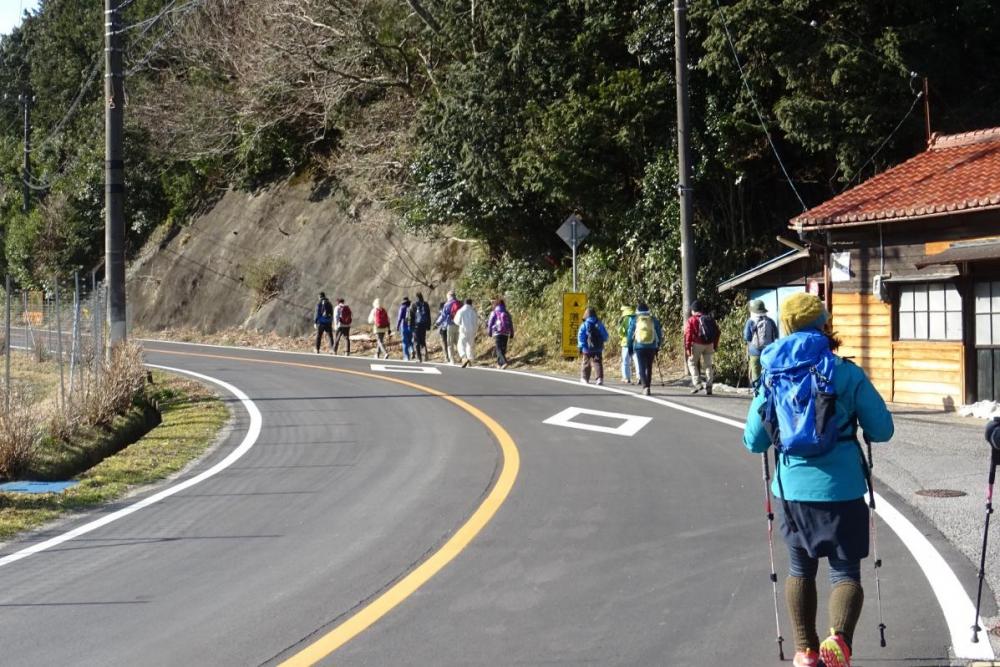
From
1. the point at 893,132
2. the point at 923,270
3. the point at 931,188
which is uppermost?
the point at 893,132

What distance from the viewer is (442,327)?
87.3ft

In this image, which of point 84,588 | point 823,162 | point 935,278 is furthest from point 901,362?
point 84,588

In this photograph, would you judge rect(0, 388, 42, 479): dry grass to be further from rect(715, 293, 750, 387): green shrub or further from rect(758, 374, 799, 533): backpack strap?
rect(715, 293, 750, 387): green shrub

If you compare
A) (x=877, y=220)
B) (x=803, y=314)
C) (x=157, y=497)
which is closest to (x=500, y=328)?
(x=877, y=220)

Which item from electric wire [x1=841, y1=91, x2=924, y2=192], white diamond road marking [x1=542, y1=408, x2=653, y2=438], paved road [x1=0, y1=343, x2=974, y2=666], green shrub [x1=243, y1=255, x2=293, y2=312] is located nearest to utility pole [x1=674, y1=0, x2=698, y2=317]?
electric wire [x1=841, y1=91, x2=924, y2=192]

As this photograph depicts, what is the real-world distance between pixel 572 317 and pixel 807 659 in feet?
62.4

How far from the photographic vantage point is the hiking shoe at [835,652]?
4.33 meters

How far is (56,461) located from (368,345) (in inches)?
751

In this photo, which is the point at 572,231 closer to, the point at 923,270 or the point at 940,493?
the point at 923,270

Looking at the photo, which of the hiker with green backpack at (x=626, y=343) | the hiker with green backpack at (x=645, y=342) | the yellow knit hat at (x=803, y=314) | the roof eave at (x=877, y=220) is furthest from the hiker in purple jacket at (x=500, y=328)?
the yellow knit hat at (x=803, y=314)

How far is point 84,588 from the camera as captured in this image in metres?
6.60

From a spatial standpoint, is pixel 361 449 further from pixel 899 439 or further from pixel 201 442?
pixel 899 439

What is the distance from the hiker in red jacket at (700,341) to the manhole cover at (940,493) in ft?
28.3

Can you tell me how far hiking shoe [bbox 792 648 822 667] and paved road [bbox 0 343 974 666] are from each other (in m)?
0.46
